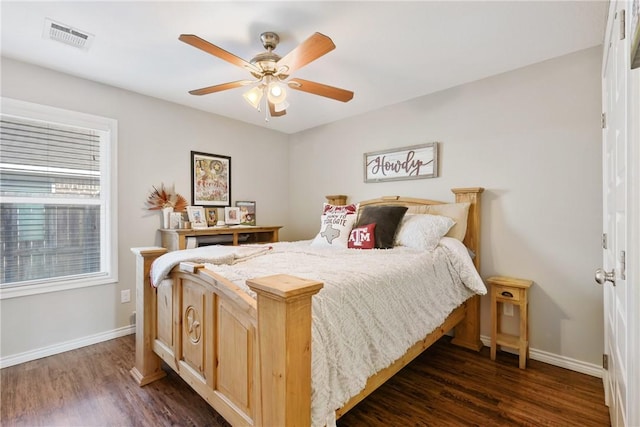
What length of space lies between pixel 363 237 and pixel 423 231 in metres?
0.50

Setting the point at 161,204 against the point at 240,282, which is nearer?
the point at 240,282

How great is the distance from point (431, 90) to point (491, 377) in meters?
2.52

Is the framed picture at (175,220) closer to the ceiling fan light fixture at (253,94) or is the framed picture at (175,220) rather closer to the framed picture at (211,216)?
the framed picture at (211,216)

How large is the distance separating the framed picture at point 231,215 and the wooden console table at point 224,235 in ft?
0.62

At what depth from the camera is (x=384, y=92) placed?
299cm

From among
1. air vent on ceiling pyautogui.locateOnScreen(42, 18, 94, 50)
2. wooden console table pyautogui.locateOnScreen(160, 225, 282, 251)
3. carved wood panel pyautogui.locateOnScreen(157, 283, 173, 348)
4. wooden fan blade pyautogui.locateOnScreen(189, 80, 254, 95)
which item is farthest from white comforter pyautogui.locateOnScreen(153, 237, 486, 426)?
air vent on ceiling pyautogui.locateOnScreen(42, 18, 94, 50)

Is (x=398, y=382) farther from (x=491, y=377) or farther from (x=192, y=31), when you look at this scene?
(x=192, y=31)

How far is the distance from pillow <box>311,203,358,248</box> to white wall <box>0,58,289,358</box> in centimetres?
155

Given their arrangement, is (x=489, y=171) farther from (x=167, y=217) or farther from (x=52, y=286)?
(x=52, y=286)

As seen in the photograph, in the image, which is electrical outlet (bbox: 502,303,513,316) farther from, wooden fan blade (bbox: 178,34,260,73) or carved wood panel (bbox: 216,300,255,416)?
wooden fan blade (bbox: 178,34,260,73)

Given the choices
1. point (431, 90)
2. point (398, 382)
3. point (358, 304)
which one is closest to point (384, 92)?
point (431, 90)

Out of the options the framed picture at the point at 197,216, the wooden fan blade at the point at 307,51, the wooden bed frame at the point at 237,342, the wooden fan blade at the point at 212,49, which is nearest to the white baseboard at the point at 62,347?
the wooden bed frame at the point at 237,342

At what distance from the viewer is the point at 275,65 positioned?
6.49 ft

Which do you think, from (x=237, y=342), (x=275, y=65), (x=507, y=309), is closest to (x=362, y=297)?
(x=237, y=342)
